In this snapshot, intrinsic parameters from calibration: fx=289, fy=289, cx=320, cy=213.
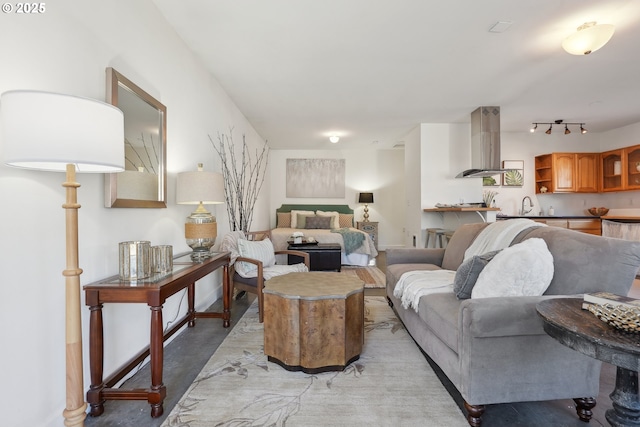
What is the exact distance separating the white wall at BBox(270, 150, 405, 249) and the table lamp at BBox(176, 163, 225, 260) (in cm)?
520

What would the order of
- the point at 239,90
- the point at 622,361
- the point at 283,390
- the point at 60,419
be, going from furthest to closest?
the point at 239,90
the point at 283,390
the point at 60,419
the point at 622,361

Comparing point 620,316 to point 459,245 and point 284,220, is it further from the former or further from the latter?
point 284,220

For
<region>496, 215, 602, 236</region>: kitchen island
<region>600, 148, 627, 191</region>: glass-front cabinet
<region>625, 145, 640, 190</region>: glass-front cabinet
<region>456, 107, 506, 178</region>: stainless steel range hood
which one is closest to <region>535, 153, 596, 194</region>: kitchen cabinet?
<region>600, 148, 627, 191</region>: glass-front cabinet

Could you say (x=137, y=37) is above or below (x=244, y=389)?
above

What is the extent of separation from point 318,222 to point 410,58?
4.23 meters

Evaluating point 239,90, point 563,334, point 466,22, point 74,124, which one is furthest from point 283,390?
point 239,90

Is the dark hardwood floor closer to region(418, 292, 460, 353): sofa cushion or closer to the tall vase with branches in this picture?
region(418, 292, 460, 353): sofa cushion

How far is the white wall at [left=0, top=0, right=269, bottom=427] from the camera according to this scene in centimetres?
121

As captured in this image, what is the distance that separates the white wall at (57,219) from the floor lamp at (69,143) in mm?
234

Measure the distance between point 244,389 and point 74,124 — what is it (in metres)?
1.64

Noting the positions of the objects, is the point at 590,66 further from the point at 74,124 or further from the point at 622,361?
the point at 74,124

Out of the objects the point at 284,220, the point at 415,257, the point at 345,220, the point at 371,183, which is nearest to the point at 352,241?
the point at 345,220

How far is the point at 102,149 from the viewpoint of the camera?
1.15m

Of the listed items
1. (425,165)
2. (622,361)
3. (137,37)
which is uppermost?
(137,37)
